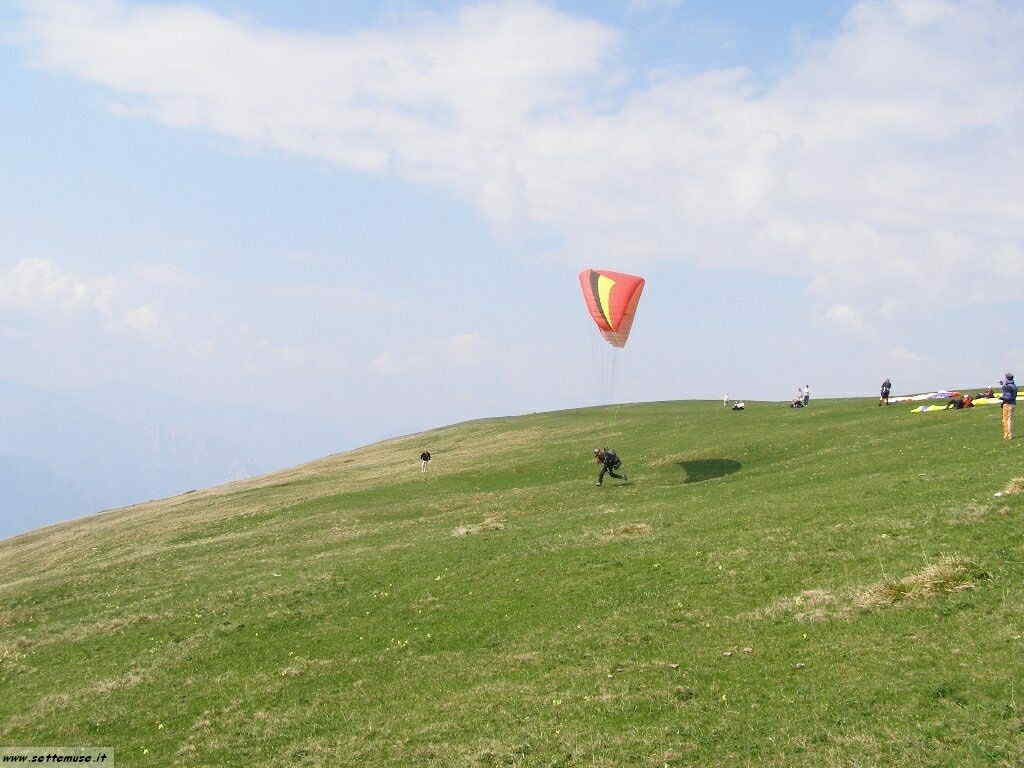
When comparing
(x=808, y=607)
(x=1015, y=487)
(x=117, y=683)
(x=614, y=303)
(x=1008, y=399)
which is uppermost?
(x=614, y=303)

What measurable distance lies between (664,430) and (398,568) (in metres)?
38.9

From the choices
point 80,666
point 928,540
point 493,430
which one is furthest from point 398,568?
point 493,430

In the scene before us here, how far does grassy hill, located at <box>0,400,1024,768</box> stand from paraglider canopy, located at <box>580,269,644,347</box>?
9.42 m

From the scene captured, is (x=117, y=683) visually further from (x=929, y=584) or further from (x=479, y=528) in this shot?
(x=929, y=584)

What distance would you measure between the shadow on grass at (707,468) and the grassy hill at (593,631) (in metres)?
0.68

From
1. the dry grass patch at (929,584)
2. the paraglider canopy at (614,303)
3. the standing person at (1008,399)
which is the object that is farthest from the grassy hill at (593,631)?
the paraglider canopy at (614,303)

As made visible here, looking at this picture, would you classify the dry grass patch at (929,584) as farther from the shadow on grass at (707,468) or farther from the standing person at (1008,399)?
the shadow on grass at (707,468)

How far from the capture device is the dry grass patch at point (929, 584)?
64.6 feet

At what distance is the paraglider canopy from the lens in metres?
45.1

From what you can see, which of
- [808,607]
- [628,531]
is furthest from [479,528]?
[808,607]

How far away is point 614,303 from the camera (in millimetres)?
45250

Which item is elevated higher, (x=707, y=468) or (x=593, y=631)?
(x=707, y=468)

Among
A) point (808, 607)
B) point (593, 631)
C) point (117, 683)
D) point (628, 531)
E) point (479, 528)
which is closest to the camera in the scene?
point (808, 607)

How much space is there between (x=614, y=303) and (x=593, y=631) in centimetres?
2603
